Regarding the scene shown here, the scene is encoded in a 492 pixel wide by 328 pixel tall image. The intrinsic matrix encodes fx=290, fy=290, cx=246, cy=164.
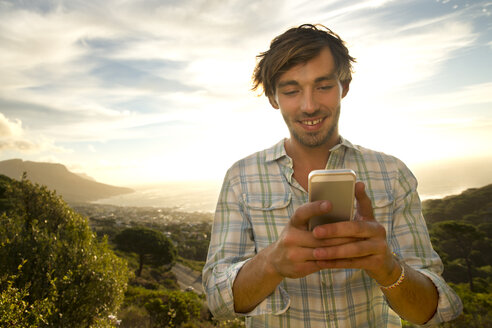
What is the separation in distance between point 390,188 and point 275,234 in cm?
93

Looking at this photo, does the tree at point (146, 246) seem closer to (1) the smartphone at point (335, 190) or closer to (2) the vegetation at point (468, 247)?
(2) the vegetation at point (468, 247)

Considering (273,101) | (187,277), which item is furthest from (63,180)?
(273,101)

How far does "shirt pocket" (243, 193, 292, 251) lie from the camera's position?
208 cm

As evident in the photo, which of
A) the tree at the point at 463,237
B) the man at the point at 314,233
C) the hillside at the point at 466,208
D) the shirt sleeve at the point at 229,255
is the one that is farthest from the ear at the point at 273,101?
the hillside at the point at 466,208

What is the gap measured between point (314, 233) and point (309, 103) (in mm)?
1196

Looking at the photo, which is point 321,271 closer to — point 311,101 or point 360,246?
point 360,246

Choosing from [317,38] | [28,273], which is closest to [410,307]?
[317,38]

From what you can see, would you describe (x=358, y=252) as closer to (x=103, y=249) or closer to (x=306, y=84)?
(x=306, y=84)

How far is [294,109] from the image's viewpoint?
2236mm

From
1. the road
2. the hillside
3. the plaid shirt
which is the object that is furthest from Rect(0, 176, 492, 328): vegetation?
the road

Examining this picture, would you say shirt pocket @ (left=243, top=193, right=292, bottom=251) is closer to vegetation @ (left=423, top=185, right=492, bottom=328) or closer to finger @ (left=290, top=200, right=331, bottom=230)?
finger @ (left=290, top=200, right=331, bottom=230)

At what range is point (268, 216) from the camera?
2113mm

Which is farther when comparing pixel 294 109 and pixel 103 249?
pixel 103 249

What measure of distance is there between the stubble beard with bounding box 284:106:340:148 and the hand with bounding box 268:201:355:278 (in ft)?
3.40
